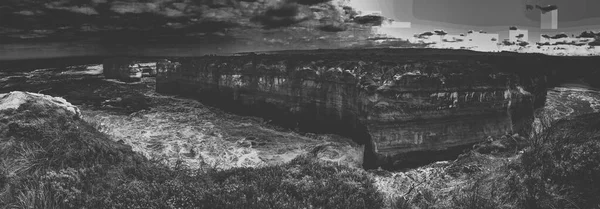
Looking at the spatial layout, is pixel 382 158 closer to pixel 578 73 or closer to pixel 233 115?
pixel 233 115

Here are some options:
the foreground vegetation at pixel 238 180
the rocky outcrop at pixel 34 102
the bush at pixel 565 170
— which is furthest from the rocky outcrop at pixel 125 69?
the bush at pixel 565 170

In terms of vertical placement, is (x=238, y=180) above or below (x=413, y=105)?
below

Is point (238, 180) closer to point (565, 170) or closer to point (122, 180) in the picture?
point (122, 180)

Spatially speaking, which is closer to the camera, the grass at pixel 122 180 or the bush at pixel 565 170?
the bush at pixel 565 170

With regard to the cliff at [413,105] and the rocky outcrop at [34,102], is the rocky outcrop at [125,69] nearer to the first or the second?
the cliff at [413,105]

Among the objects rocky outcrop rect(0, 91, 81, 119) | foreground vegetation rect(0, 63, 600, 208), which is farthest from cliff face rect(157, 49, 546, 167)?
rocky outcrop rect(0, 91, 81, 119)

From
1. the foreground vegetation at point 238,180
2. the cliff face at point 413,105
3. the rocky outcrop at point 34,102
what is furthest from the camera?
the cliff face at point 413,105

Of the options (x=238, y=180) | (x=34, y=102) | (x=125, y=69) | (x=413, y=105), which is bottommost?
(x=238, y=180)

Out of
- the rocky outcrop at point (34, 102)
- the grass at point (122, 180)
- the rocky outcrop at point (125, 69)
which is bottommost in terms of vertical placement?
the grass at point (122, 180)

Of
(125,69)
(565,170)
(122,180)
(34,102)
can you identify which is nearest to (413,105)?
(565,170)

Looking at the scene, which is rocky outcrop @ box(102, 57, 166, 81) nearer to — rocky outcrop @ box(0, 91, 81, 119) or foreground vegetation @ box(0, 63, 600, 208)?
rocky outcrop @ box(0, 91, 81, 119)

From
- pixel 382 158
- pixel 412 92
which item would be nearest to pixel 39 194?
pixel 382 158
